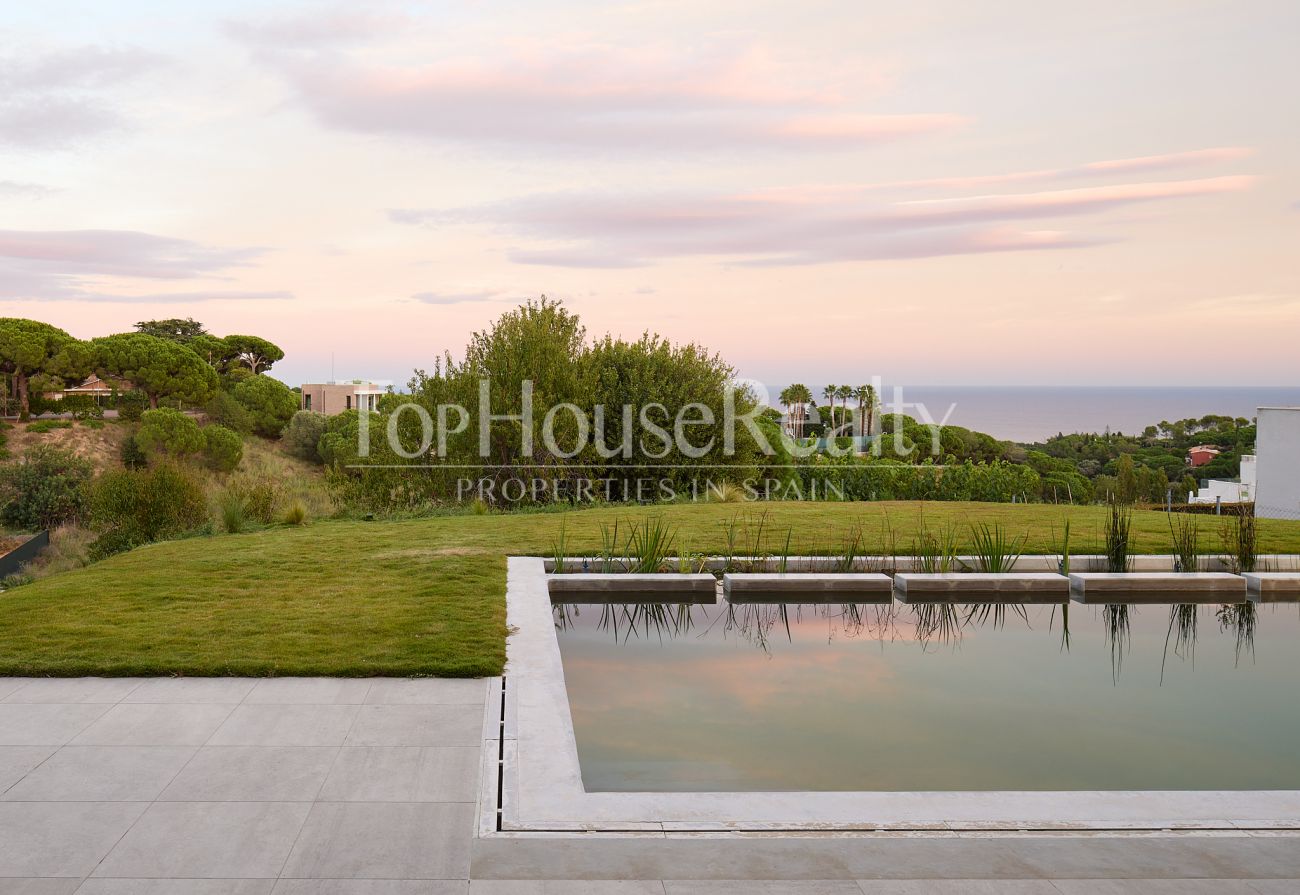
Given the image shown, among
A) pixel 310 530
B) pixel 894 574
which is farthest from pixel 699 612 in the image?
pixel 310 530

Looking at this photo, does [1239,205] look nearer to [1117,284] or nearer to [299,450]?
[1117,284]

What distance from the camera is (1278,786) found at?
3832mm

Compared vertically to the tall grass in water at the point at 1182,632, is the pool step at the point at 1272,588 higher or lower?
higher

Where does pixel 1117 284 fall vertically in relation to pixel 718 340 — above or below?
above

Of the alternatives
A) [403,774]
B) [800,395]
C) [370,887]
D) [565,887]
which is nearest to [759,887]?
[565,887]

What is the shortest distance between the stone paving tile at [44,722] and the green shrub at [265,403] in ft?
158

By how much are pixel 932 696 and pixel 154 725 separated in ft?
12.3

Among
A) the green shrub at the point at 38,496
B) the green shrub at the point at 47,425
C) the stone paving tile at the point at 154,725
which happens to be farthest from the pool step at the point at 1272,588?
the green shrub at the point at 47,425

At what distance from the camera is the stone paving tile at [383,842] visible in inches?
107

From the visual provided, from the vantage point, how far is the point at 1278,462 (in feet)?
62.7

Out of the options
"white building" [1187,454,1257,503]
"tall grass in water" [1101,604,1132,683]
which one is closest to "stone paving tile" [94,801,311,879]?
"tall grass in water" [1101,604,1132,683]

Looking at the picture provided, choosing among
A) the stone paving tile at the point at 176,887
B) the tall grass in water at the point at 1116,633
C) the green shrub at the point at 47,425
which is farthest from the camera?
the green shrub at the point at 47,425

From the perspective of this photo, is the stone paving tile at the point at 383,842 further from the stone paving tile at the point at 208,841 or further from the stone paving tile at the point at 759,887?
the stone paving tile at the point at 759,887

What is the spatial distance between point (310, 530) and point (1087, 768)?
9024 millimetres
